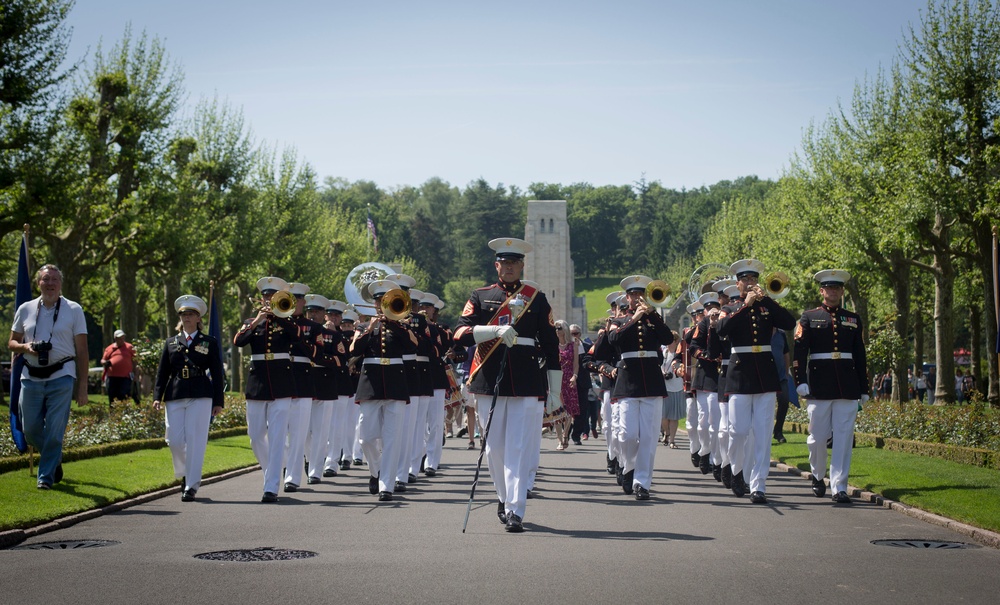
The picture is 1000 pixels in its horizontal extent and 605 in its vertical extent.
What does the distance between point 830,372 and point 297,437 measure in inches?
247

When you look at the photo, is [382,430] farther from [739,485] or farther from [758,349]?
[758,349]

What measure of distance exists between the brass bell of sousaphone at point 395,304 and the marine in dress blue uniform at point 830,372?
440 cm

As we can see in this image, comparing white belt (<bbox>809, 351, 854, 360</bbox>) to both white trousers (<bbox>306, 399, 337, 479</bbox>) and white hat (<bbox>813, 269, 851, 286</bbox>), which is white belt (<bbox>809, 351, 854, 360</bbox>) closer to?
white hat (<bbox>813, 269, 851, 286</bbox>)

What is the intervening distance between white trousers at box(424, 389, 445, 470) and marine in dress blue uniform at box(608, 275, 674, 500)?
13.5 feet

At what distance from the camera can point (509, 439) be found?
10.8 meters

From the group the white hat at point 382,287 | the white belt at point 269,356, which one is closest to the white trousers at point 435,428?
the white hat at point 382,287

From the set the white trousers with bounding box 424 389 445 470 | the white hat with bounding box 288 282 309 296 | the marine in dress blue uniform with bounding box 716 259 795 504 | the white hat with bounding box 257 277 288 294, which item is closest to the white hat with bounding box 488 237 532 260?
the marine in dress blue uniform with bounding box 716 259 795 504

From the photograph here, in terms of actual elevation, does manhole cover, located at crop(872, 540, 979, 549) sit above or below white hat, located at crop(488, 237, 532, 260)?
below

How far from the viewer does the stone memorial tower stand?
118 m

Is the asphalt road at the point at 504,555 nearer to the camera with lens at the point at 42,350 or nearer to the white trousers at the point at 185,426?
the white trousers at the point at 185,426

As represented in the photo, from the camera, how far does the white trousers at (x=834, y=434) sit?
13102mm

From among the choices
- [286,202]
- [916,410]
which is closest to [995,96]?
[916,410]

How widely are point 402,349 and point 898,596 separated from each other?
776cm

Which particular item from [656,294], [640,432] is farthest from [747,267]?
[640,432]
